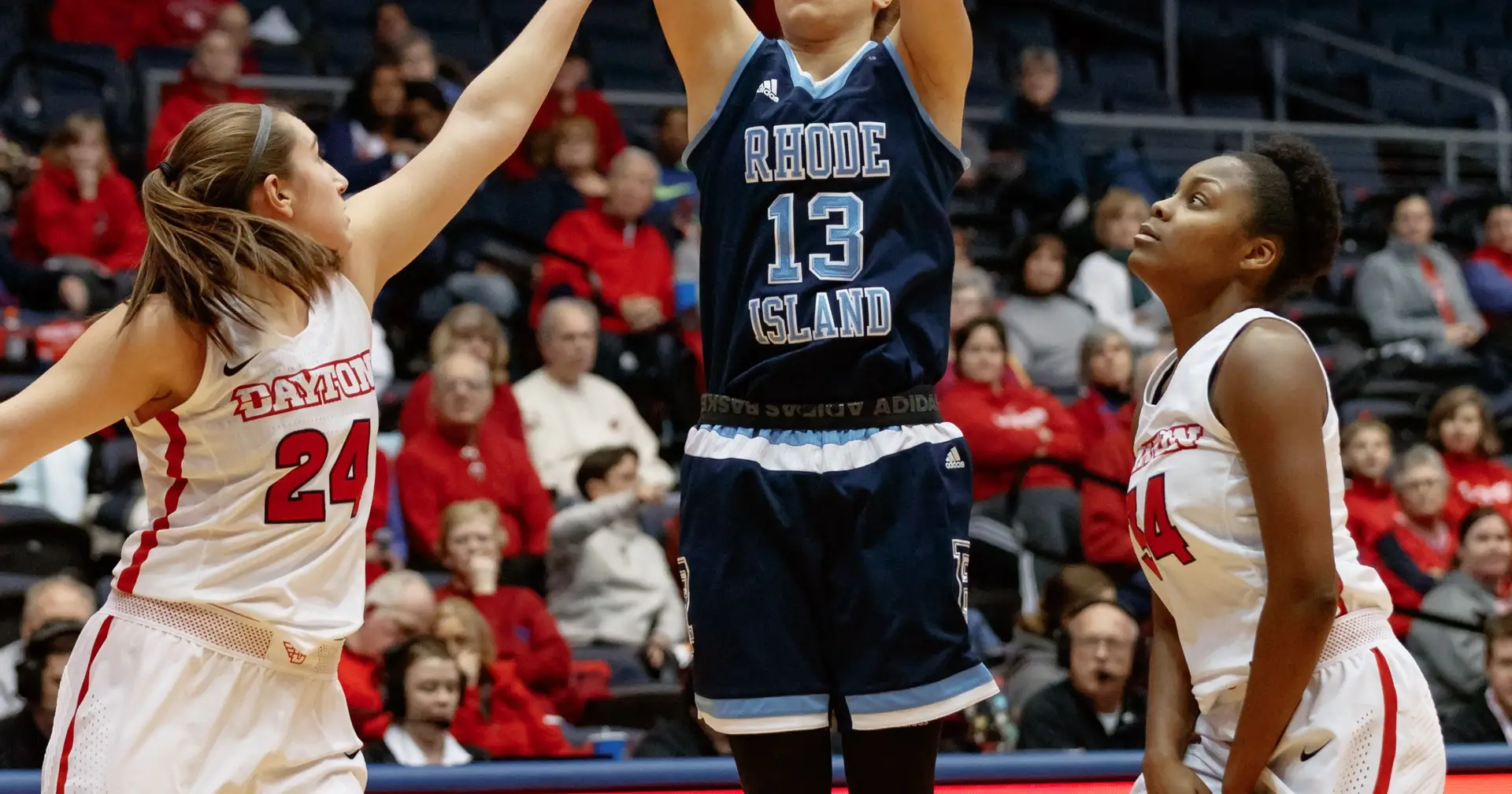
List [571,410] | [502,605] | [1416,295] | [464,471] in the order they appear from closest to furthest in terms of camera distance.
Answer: [502,605] → [464,471] → [571,410] → [1416,295]

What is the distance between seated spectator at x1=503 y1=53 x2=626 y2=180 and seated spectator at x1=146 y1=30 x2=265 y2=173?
1261 millimetres

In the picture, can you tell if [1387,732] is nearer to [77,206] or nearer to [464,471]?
[464,471]

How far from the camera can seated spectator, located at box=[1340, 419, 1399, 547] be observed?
6574mm

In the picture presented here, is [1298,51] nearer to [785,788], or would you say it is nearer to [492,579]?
[492,579]

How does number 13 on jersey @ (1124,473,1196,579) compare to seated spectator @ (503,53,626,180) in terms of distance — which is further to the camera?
seated spectator @ (503,53,626,180)

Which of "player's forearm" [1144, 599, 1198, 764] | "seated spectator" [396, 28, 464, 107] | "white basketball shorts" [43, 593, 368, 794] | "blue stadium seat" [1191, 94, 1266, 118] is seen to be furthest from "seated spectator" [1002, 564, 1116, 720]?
"blue stadium seat" [1191, 94, 1266, 118]

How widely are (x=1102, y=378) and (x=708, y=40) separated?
437 centimetres

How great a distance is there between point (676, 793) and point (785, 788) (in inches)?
53.2

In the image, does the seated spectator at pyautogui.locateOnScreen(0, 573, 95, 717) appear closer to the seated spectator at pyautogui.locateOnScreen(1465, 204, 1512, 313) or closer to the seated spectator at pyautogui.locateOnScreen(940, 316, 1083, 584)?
the seated spectator at pyautogui.locateOnScreen(940, 316, 1083, 584)

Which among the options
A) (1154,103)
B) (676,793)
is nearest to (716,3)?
(676,793)

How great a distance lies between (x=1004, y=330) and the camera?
673cm

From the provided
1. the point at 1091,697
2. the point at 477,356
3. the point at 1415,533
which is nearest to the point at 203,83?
the point at 477,356

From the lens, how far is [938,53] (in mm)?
2732

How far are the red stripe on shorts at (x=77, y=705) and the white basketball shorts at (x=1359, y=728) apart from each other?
1.61m
